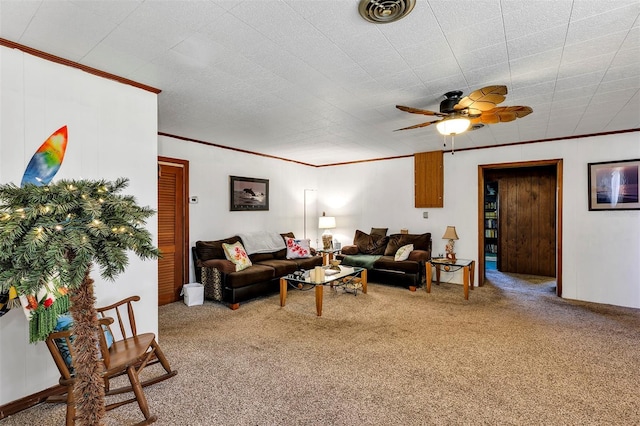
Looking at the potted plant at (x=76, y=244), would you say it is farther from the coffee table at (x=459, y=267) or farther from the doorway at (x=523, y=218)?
the doorway at (x=523, y=218)

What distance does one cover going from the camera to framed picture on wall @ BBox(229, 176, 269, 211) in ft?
18.3

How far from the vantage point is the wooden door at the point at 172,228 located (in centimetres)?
459

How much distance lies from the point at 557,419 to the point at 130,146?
12.0ft

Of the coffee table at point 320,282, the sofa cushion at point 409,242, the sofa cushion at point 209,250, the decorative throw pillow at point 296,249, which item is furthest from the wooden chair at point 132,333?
the sofa cushion at point 409,242

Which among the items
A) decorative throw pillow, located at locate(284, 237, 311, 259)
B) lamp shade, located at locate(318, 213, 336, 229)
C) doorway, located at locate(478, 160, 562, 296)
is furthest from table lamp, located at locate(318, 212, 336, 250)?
doorway, located at locate(478, 160, 562, 296)

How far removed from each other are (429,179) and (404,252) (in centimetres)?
149

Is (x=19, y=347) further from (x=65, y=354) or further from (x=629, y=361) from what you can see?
(x=629, y=361)

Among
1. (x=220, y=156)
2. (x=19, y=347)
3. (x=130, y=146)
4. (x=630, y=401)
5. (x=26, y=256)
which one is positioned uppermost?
(x=220, y=156)

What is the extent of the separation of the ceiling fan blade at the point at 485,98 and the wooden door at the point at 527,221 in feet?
16.4

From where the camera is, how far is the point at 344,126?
13.7 feet

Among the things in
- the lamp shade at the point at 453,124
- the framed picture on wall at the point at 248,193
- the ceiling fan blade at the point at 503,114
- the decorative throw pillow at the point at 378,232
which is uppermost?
the ceiling fan blade at the point at 503,114

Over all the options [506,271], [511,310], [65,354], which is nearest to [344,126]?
[511,310]

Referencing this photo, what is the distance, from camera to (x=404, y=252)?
18.4 feet

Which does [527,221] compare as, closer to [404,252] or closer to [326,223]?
[404,252]
